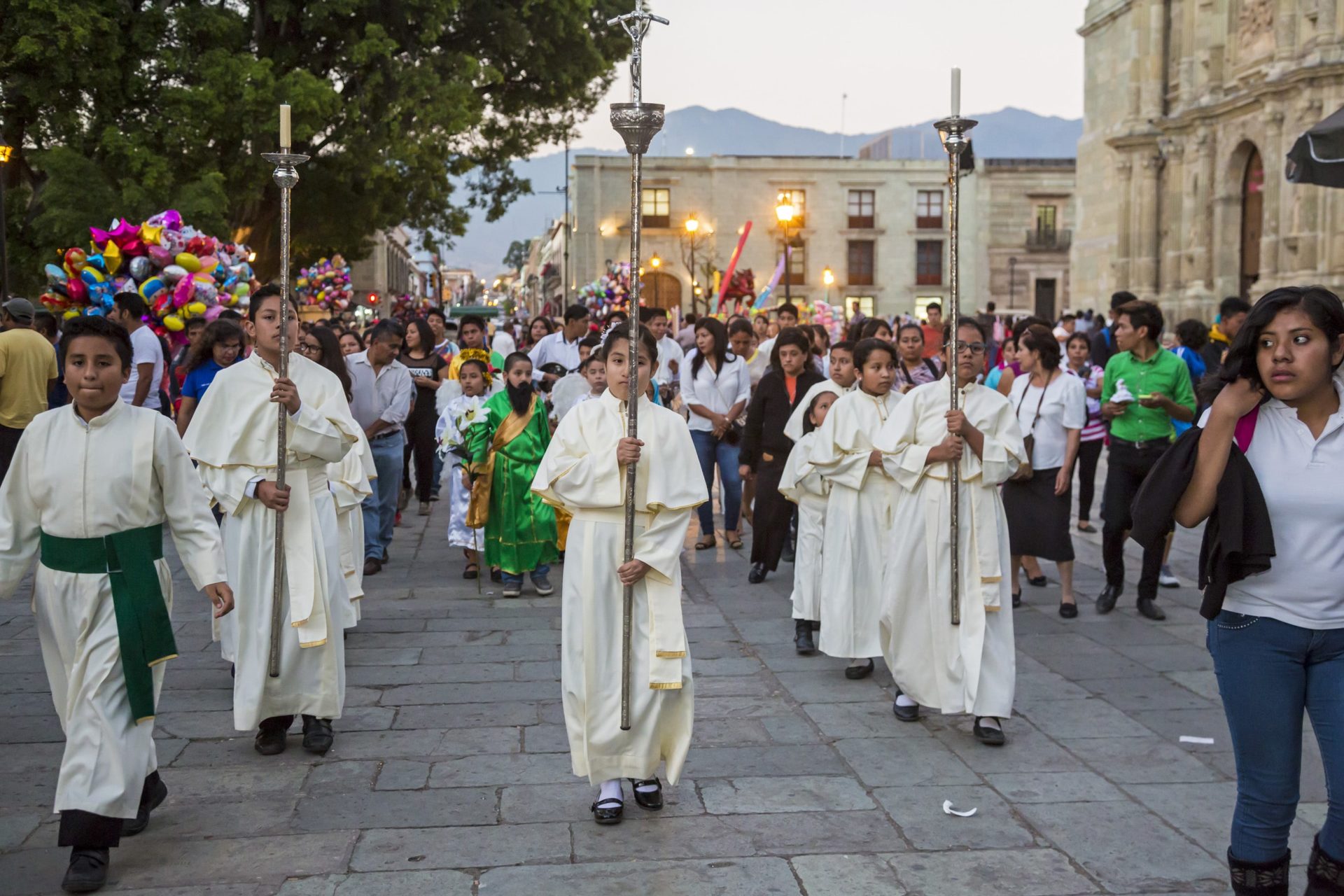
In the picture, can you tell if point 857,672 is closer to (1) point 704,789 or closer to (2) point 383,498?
(1) point 704,789

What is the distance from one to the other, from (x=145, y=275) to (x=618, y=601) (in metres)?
8.70

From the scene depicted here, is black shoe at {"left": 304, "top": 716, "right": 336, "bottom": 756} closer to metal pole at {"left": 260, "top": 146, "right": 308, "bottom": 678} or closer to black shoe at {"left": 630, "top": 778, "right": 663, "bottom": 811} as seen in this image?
metal pole at {"left": 260, "top": 146, "right": 308, "bottom": 678}

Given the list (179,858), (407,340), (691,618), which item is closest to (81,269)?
(407,340)

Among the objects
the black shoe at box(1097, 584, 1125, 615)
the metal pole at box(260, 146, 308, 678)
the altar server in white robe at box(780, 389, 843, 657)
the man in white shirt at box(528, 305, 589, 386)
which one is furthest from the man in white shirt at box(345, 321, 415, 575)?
the black shoe at box(1097, 584, 1125, 615)

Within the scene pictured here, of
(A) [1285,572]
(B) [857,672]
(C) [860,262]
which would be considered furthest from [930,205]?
(A) [1285,572]

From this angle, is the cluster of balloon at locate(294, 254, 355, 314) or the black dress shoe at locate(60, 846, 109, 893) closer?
the black dress shoe at locate(60, 846, 109, 893)

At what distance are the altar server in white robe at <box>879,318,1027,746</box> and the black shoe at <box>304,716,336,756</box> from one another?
8.30ft

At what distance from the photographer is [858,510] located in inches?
274

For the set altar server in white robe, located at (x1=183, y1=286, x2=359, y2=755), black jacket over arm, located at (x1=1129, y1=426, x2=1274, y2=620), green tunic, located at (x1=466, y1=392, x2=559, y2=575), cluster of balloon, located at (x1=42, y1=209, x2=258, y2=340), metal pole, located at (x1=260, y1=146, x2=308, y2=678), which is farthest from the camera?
cluster of balloon, located at (x1=42, y1=209, x2=258, y2=340)

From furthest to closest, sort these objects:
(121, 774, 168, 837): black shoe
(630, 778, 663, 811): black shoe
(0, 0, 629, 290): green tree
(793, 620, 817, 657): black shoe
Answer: (0, 0, 629, 290): green tree, (793, 620, 817, 657): black shoe, (630, 778, 663, 811): black shoe, (121, 774, 168, 837): black shoe

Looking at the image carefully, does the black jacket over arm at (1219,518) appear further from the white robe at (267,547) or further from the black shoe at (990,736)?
the white robe at (267,547)

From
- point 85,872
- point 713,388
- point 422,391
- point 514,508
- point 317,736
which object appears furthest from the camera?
point 422,391

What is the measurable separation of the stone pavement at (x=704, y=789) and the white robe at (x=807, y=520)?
360 millimetres

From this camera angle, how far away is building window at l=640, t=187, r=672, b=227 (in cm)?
5231
